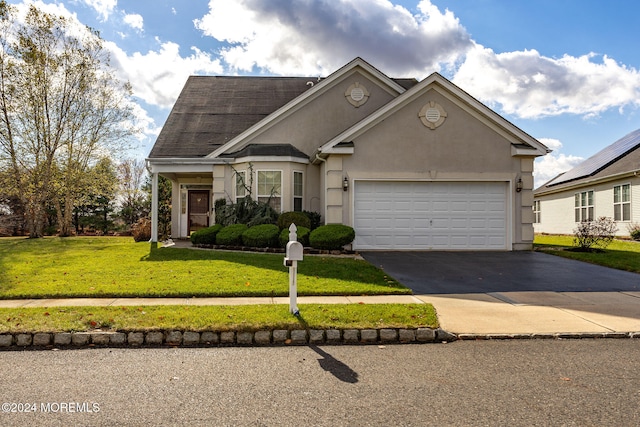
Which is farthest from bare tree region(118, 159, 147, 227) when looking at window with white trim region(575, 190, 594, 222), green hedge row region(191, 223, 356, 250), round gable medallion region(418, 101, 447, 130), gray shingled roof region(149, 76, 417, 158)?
window with white trim region(575, 190, 594, 222)

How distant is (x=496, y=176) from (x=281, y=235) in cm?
723

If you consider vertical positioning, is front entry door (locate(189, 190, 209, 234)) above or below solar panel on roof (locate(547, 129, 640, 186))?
below

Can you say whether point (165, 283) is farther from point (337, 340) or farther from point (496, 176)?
point (496, 176)

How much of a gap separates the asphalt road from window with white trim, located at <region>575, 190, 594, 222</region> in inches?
787

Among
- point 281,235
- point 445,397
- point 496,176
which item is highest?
point 496,176

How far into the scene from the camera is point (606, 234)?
14656mm

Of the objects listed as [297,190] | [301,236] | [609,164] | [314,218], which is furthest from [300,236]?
[609,164]

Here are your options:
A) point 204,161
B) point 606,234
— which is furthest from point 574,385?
point 204,161

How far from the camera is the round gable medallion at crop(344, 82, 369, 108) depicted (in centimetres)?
1702

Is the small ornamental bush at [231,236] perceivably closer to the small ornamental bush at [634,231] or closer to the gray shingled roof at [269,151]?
the gray shingled roof at [269,151]

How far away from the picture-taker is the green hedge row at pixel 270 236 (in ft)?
42.1

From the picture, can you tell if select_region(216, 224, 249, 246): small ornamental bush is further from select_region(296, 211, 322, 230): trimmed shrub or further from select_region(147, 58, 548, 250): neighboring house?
select_region(147, 58, 548, 250): neighboring house

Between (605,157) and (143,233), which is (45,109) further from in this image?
(605,157)

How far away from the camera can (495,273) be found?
10125mm
